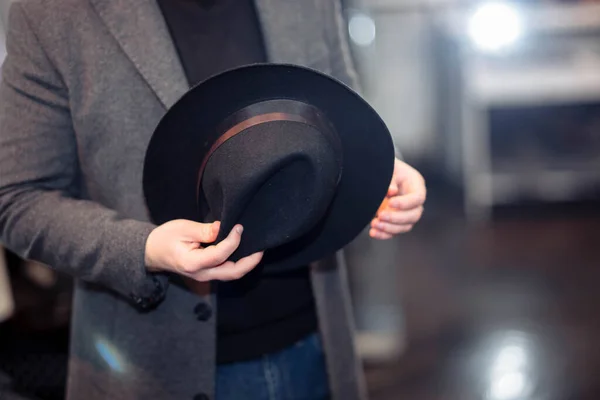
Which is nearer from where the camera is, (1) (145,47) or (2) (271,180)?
(2) (271,180)

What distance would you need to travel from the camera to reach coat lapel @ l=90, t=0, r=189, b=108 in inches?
31.7

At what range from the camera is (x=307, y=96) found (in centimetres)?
72

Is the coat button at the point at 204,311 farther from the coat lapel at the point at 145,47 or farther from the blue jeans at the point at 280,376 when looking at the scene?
the coat lapel at the point at 145,47

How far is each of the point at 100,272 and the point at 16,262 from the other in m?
2.04

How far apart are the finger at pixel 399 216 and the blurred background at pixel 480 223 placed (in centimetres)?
114

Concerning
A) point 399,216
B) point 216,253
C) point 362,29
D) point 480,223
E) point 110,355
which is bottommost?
point 480,223

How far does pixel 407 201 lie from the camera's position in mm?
842

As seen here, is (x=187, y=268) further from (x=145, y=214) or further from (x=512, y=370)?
(x=512, y=370)

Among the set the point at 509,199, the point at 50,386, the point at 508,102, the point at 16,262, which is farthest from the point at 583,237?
the point at 50,386

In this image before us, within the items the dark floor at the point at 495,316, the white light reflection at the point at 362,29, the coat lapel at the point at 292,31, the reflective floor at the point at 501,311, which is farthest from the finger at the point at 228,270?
the white light reflection at the point at 362,29

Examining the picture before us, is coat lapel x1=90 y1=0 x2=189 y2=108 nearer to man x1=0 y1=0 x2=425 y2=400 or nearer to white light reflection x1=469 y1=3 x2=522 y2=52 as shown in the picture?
man x1=0 y1=0 x2=425 y2=400

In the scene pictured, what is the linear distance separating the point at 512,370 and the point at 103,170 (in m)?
1.60

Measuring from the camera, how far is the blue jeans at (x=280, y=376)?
905mm

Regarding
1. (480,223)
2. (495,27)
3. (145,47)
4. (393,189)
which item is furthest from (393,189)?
(495,27)
